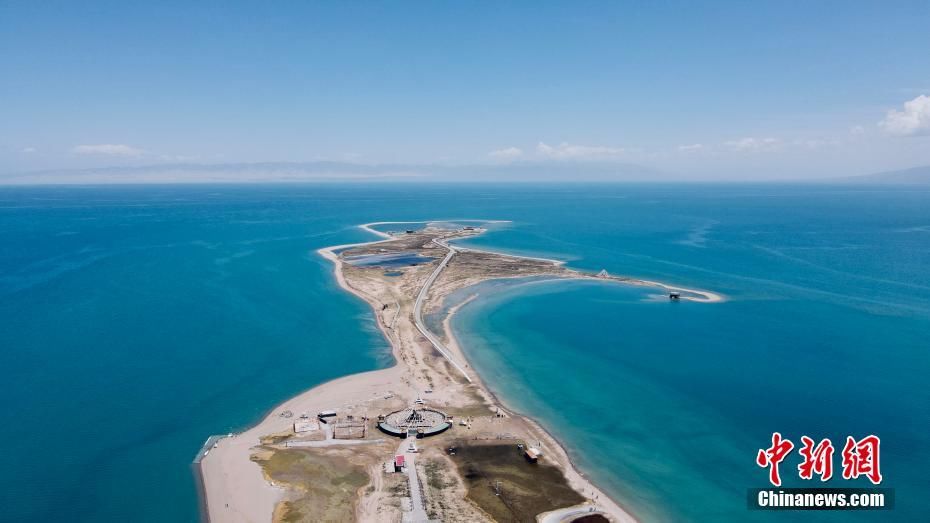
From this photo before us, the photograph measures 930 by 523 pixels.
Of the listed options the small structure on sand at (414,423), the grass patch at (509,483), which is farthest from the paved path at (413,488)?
the grass patch at (509,483)

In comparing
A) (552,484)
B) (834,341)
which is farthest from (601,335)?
(552,484)

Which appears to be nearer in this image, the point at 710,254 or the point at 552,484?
the point at 552,484

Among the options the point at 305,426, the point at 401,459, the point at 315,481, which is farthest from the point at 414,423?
the point at 315,481

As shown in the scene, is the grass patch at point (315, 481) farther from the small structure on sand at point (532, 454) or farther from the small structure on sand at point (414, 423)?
the small structure on sand at point (532, 454)

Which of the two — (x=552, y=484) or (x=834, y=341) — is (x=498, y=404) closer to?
(x=552, y=484)

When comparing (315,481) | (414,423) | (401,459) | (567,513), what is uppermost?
(414,423)

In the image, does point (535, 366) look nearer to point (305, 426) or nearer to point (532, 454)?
point (532, 454)
